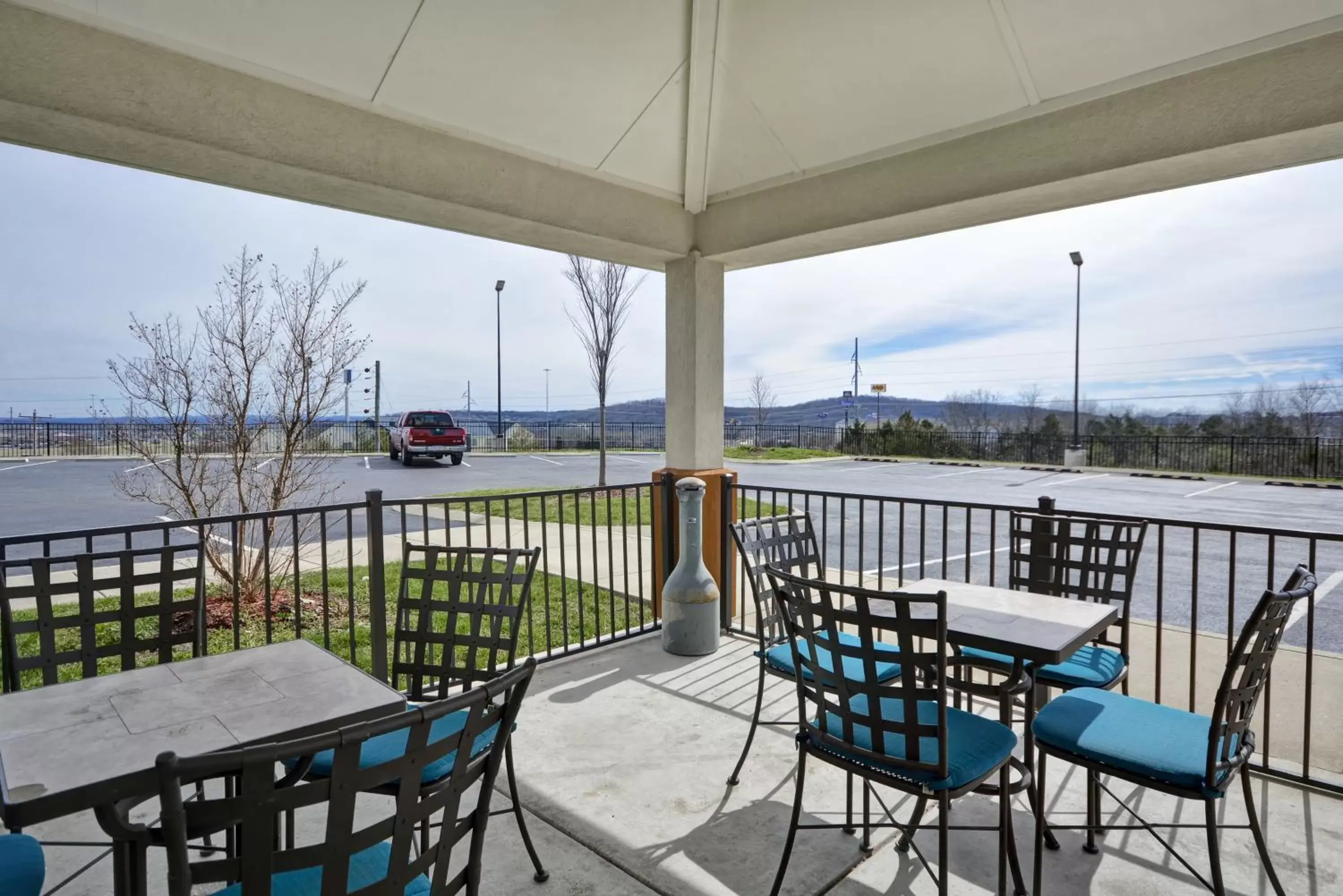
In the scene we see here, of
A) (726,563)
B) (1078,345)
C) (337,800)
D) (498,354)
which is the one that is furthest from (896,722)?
(498,354)

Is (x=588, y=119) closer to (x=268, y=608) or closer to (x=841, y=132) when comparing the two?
(x=841, y=132)

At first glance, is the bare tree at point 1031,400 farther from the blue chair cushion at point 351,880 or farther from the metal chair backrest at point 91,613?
the blue chair cushion at point 351,880

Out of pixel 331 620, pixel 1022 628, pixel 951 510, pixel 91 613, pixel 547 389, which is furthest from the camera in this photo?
pixel 547 389

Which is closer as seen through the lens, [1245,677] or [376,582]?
[1245,677]

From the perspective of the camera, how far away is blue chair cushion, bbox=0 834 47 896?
1.47 meters

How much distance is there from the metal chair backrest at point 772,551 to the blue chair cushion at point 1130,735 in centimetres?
112

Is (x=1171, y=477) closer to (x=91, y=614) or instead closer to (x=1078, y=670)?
(x=1078, y=670)

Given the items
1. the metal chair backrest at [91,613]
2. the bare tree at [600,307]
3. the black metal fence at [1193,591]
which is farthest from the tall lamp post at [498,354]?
the metal chair backrest at [91,613]

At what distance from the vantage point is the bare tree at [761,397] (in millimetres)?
29953

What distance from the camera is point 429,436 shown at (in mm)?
20609

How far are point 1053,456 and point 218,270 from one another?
24542 millimetres

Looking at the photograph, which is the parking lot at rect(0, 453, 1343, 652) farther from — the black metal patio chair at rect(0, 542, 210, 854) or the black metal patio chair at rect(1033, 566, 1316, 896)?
the black metal patio chair at rect(0, 542, 210, 854)

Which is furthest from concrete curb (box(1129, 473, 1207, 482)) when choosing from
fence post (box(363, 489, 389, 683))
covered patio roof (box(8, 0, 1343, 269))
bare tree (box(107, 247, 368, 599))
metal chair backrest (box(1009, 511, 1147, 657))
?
fence post (box(363, 489, 389, 683))

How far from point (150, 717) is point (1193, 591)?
3.71 metres
